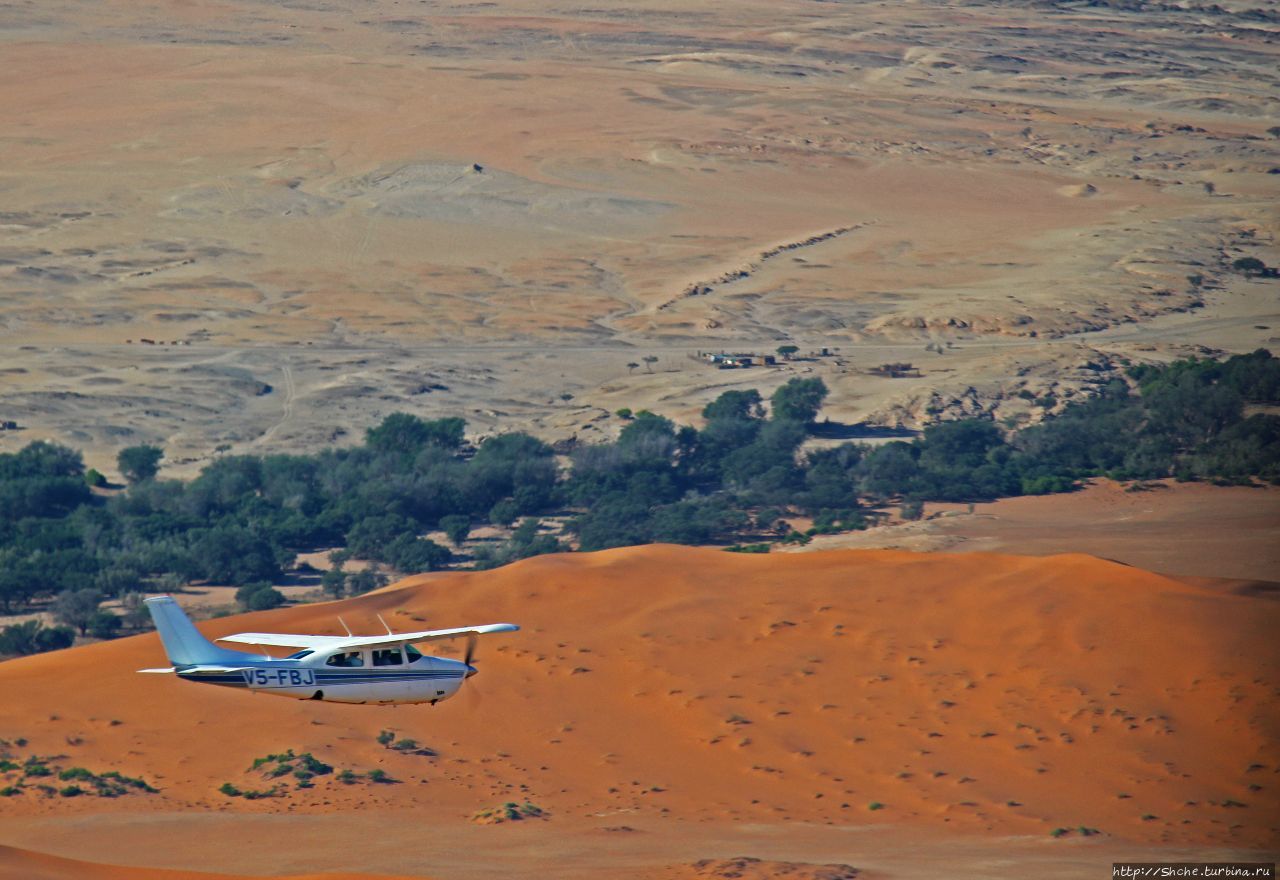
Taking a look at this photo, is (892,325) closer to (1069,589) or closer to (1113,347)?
(1113,347)

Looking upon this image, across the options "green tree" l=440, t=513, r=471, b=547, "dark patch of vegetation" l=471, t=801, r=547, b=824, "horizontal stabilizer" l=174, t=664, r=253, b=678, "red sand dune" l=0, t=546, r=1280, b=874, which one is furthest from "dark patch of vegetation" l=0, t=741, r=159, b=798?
"green tree" l=440, t=513, r=471, b=547

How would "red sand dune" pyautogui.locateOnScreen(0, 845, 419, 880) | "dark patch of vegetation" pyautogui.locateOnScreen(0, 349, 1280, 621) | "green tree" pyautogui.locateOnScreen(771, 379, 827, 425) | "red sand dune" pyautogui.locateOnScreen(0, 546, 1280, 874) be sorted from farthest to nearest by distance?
"green tree" pyautogui.locateOnScreen(771, 379, 827, 425)
"dark patch of vegetation" pyautogui.locateOnScreen(0, 349, 1280, 621)
"red sand dune" pyautogui.locateOnScreen(0, 546, 1280, 874)
"red sand dune" pyautogui.locateOnScreen(0, 845, 419, 880)

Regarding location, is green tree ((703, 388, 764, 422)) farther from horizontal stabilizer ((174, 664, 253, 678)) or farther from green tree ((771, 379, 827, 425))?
horizontal stabilizer ((174, 664, 253, 678))

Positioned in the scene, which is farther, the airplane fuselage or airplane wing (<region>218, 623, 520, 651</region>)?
the airplane fuselage

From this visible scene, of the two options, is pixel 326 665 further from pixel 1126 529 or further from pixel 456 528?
pixel 1126 529

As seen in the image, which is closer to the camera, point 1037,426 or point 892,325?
point 1037,426

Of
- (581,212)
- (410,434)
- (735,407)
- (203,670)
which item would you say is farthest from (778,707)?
(581,212)

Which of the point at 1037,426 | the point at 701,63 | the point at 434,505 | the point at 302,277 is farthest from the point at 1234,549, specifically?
the point at 701,63
